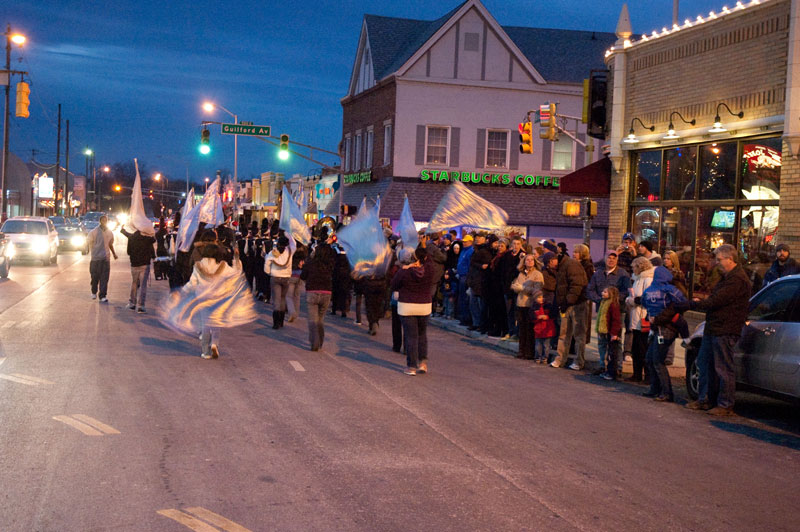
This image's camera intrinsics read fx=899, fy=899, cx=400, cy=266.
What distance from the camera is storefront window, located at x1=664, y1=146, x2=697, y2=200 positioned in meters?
18.6

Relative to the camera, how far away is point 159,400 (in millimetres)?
9625

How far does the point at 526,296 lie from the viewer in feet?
45.9

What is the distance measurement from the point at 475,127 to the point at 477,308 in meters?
21.3

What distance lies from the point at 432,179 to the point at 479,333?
2065cm

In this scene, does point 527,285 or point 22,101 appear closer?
point 527,285

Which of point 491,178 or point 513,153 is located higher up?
point 513,153

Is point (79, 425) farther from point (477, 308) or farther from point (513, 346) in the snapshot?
point (477, 308)

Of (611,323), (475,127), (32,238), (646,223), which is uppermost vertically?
(475,127)

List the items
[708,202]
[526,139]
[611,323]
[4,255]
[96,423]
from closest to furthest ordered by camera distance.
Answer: [96,423] < [611,323] < [708,202] < [4,255] < [526,139]

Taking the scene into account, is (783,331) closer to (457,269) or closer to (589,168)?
(457,269)

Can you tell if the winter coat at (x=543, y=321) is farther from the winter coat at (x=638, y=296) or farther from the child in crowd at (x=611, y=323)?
the winter coat at (x=638, y=296)

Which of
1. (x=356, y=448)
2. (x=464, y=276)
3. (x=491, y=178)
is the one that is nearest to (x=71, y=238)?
(x=491, y=178)

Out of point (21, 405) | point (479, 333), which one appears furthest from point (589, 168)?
point (21, 405)

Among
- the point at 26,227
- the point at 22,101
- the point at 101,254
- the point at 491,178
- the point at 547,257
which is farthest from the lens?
the point at 491,178
